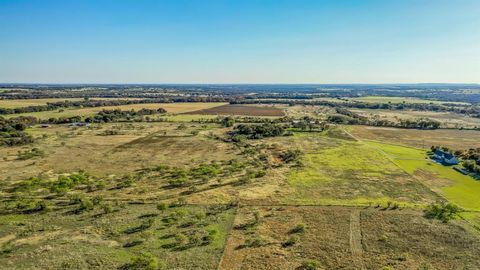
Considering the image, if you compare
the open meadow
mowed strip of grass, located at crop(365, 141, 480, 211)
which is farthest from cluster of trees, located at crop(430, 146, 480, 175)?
the open meadow

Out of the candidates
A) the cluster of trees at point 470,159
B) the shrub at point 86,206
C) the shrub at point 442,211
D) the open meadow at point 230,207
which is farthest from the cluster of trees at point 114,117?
the shrub at point 442,211

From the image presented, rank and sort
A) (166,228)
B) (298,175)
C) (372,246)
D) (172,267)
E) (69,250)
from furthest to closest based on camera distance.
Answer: (298,175), (166,228), (372,246), (69,250), (172,267)

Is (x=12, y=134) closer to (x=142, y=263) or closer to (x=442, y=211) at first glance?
(x=142, y=263)

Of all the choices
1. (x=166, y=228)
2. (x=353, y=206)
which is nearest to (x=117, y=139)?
(x=166, y=228)

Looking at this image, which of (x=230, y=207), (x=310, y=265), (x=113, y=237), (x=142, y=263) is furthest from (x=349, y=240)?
(x=113, y=237)

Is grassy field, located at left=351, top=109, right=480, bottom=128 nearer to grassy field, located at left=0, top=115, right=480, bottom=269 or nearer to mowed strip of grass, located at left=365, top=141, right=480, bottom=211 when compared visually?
mowed strip of grass, located at left=365, top=141, right=480, bottom=211

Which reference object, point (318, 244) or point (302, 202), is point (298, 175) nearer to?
point (302, 202)

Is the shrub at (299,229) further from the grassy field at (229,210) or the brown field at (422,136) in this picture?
the brown field at (422,136)
